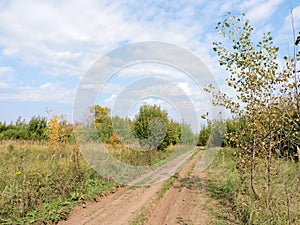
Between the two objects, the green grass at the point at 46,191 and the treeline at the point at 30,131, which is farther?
the treeline at the point at 30,131

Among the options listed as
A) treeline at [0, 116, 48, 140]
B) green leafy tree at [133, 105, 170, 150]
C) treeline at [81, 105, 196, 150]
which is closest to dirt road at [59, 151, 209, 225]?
treeline at [81, 105, 196, 150]

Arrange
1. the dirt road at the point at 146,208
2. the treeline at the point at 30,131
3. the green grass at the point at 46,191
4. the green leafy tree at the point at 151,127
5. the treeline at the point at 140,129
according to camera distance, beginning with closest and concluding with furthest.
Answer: the green grass at the point at 46,191, the dirt road at the point at 146,208, the treeline at the point at 140,129, the green leafy tree at the point at 151,127, the treeline at the point at 30,131

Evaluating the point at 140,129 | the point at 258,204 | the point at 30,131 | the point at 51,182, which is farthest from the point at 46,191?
the point at 30,131

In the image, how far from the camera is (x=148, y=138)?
1623 cm

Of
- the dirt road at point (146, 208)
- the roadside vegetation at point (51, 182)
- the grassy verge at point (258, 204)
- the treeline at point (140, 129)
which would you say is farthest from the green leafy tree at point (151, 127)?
the grassy verge at point (258, 204)

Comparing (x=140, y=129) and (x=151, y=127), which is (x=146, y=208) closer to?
(x=140, y=129)

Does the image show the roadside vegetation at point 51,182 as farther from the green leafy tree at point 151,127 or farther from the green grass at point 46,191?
the green leafy tree at point 151,127

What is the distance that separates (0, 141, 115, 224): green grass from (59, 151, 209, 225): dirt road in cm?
34

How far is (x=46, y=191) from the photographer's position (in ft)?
19.1

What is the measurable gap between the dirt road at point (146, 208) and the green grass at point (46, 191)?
0.34 metres

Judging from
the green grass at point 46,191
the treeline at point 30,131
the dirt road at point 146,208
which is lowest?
the dirt road at point 146,208

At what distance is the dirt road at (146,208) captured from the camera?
495cm

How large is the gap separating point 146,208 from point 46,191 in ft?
8.15

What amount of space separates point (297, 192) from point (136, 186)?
15.6 ft
